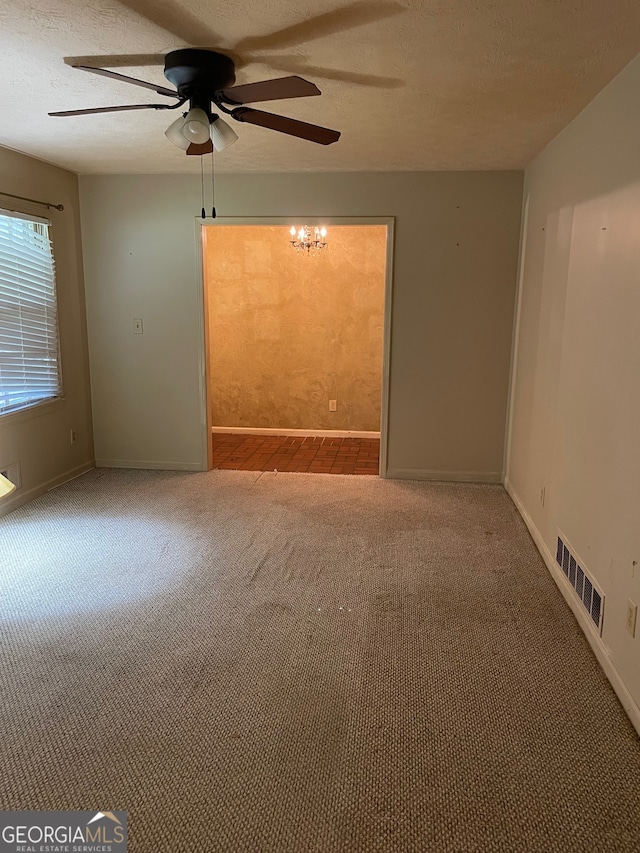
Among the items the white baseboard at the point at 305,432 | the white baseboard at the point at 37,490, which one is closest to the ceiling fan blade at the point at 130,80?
the white baseboard at the point at 37,490

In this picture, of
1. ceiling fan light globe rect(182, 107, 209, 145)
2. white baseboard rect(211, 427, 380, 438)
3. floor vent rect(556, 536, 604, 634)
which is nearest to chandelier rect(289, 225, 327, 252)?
white baseboard rect(211, 427, 380, 438)

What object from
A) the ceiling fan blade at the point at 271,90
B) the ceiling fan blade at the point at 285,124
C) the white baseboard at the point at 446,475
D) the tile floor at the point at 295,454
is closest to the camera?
the ceiling fan blade at the point at 271,90

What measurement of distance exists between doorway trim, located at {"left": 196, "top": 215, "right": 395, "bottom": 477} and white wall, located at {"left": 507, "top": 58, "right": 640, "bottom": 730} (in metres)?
1.09

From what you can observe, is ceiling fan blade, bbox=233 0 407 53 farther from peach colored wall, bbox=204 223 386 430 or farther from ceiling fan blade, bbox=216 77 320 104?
peach colored wall, bbox=204 223 386 430

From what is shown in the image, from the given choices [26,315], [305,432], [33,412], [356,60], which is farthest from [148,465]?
[356,60]

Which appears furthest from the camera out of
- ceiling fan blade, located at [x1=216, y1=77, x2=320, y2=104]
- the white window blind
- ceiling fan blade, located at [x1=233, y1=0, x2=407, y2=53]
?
the white window blind

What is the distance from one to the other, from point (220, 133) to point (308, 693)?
2169mm

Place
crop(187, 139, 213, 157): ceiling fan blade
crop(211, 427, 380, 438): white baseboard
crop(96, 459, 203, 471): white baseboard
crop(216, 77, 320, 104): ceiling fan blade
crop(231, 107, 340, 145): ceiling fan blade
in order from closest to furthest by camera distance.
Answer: crop(216, 77, 320, 104): ceiling fan blade
crop(231, 107, 340, 145): ceiling fan blade
crop(187, 139, 213, 157): ceiling fan blade
crop(96, 459, 203, 471): white baseboard
crop(211, 427, 380, 438): white baseboard

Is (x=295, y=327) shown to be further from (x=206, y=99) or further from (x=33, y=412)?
(x=206, y=99)

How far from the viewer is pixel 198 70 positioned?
7.29ft

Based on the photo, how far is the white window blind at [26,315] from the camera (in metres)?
3.79

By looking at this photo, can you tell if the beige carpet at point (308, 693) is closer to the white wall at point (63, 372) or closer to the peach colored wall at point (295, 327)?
the white wall at point (63, 372)

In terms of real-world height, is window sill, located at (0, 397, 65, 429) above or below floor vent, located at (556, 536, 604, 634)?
above

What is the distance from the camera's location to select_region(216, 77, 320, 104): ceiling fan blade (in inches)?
77.1
